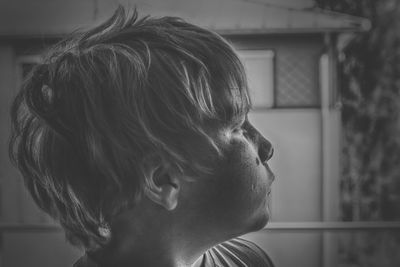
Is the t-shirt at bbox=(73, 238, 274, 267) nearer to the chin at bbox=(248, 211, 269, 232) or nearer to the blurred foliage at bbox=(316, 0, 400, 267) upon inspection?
the chin at bbox=(248, 211, 269, 232)

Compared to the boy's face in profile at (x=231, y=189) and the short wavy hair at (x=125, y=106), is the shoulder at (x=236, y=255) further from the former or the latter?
the short wavy hair at (x=125, y=106)

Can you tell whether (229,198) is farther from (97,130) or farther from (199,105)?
(97,130)

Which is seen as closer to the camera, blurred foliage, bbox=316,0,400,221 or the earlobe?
the earlobe

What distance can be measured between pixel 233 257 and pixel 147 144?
423 millimetres

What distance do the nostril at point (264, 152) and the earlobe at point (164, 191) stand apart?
23 cm

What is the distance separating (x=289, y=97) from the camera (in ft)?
4.17

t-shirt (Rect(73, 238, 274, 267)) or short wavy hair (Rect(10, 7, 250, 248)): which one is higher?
short wavy hair (Rect(10, 7, 250, 248))

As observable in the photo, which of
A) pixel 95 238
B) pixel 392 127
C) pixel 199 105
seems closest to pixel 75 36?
pixel 199 105

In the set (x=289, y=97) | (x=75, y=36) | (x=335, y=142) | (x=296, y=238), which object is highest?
(x=75, y=36)

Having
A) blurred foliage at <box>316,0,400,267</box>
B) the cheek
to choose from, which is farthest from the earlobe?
blurred foliage at <box>316,0,400,267</box>

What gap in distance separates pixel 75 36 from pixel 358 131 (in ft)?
2.82

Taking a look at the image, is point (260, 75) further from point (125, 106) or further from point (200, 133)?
point (125, 106)

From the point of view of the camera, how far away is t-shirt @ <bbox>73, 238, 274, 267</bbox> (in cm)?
118

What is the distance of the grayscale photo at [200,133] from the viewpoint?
3.46 ft
